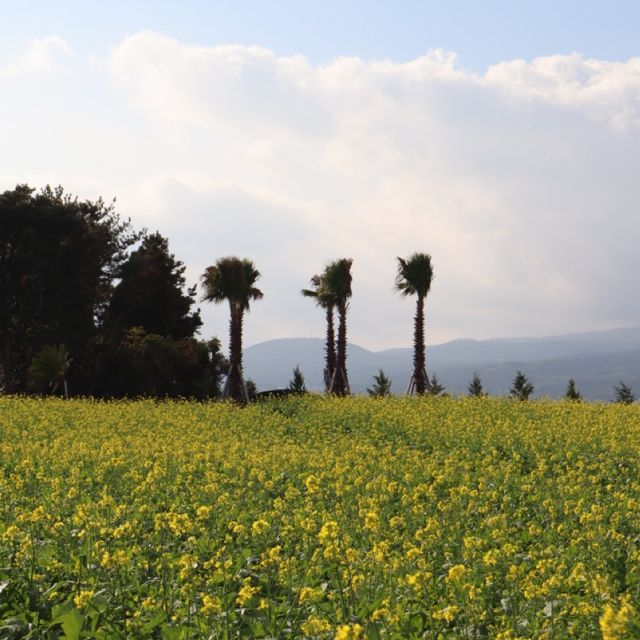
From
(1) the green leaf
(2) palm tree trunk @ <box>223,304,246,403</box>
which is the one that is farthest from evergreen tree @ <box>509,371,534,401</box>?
(1) the green leaf

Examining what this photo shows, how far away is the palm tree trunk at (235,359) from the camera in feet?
121

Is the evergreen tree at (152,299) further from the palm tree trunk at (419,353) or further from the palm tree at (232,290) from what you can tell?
the palm tree trunk at (419,353)

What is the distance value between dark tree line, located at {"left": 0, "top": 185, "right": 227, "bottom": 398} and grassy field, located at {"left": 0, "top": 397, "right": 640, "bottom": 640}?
2068cm

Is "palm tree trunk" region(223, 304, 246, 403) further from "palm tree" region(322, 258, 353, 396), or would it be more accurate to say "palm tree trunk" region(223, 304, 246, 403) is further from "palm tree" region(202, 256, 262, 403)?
"palm tree" region(322, 258, 353, 396)

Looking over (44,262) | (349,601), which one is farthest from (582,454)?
(44,262)

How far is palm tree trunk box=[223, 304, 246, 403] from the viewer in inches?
1455

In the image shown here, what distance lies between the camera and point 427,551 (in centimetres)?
865

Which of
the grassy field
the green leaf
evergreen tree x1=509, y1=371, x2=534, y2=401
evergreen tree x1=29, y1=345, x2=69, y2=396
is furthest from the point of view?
evergreen tree x1=509, y1=371, x2=534, y2=401

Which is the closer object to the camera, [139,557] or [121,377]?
[139,557]

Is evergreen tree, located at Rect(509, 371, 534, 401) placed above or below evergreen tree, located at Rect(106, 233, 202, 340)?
below

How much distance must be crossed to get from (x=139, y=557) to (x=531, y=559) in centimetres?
417

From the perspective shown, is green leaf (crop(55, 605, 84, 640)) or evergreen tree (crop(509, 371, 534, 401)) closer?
green leaf (crop(55, 605, 84, 640))

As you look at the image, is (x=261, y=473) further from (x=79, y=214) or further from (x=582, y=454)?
(x=79, y=214)

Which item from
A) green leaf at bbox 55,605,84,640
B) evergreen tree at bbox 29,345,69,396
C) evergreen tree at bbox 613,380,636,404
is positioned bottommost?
green leaf at bbox 55,605,84,640
